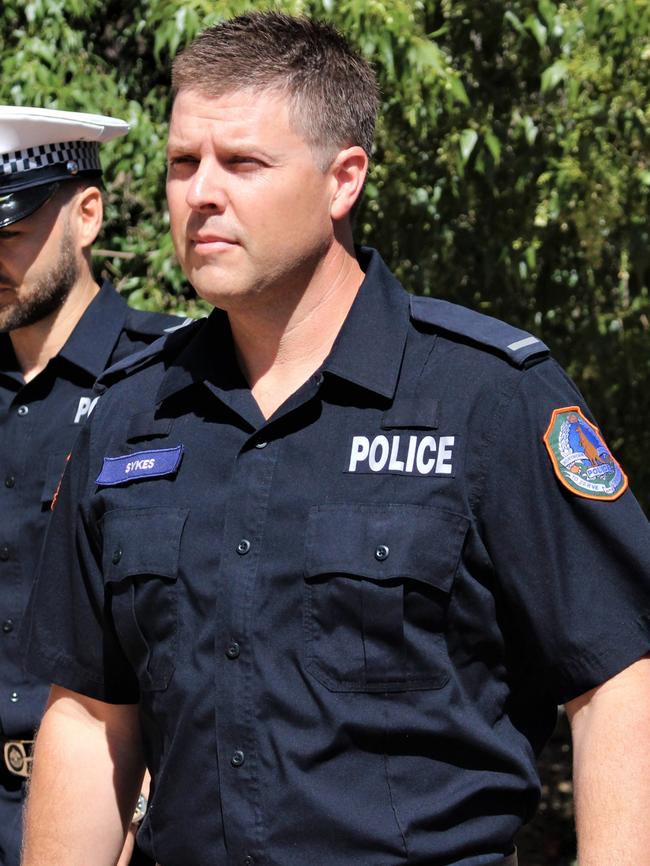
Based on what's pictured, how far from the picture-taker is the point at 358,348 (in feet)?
6.64

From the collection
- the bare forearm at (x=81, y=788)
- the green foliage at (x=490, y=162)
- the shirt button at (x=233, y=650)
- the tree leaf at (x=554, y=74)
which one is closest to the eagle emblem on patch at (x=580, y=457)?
the shirt button at (x=233, y=650)

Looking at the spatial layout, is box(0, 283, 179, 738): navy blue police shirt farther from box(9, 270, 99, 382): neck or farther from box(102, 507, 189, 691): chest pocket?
box(102, 507, 189, 691): chest pocket

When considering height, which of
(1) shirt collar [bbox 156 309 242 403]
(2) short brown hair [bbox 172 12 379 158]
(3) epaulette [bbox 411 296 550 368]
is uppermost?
(2) short brown hair [bbox 172 12 379 158]

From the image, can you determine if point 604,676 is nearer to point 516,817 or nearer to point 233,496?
point 516,817

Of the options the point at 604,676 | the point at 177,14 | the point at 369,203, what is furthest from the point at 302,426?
the point at 369,203

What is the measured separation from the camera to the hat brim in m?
3.06

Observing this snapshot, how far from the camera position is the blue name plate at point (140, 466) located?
2.09m

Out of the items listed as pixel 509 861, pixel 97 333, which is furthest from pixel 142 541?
pixel 97 333

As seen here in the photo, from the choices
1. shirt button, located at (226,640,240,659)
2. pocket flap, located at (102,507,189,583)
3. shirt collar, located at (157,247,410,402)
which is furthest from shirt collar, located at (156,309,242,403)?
shirt button, located at (226,640,240,659)

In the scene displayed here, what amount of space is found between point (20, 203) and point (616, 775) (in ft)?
6.24

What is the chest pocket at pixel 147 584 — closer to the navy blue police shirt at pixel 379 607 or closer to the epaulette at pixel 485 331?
the navy blue police shirt at pixel 379 607

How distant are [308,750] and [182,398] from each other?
24.0 inches

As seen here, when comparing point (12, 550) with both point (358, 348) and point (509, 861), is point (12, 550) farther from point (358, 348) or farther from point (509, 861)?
point (509, 861)

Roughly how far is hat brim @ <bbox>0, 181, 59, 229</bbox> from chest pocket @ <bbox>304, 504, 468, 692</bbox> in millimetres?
1478
